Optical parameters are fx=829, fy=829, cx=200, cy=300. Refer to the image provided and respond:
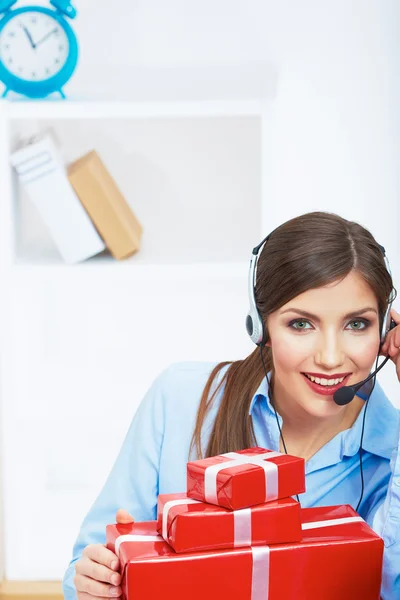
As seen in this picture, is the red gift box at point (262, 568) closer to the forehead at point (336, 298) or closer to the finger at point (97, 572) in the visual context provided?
the finger at point (97, 572)

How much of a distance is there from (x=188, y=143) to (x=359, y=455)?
1375 millimetres

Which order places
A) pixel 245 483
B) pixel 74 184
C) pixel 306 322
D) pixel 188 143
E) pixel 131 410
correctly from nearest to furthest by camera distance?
pixel 245 483 → pixel 306 322 → pixel 74 184 → pixel 131 410 → pixel 188 143

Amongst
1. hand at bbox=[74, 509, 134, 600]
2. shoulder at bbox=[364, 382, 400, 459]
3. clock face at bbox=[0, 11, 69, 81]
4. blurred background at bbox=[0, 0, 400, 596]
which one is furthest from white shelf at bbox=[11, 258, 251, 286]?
hand at bbox=[74, 509, 134, 600]

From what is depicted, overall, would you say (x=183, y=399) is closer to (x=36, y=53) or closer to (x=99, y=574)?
(x=99, y=574)

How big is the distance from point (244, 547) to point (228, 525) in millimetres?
35

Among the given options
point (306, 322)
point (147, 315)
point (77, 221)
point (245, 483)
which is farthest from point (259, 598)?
point (147, 315)

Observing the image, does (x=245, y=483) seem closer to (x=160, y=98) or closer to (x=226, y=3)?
(x=160, y=98)

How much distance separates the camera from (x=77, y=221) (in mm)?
2107

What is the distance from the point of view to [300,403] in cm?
122

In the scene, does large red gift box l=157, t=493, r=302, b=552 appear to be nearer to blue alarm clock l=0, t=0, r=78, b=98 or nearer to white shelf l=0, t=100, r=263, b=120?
white shelf l=0, t=100, r=263, b=120

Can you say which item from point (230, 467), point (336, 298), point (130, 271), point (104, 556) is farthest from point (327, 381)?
point (130, 271)

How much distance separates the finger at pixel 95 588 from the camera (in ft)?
3.18

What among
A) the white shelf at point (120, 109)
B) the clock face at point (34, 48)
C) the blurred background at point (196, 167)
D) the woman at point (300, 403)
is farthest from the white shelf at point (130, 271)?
the woman at point (300, 403)

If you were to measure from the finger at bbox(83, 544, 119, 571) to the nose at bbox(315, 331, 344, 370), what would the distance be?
0.39 meters
